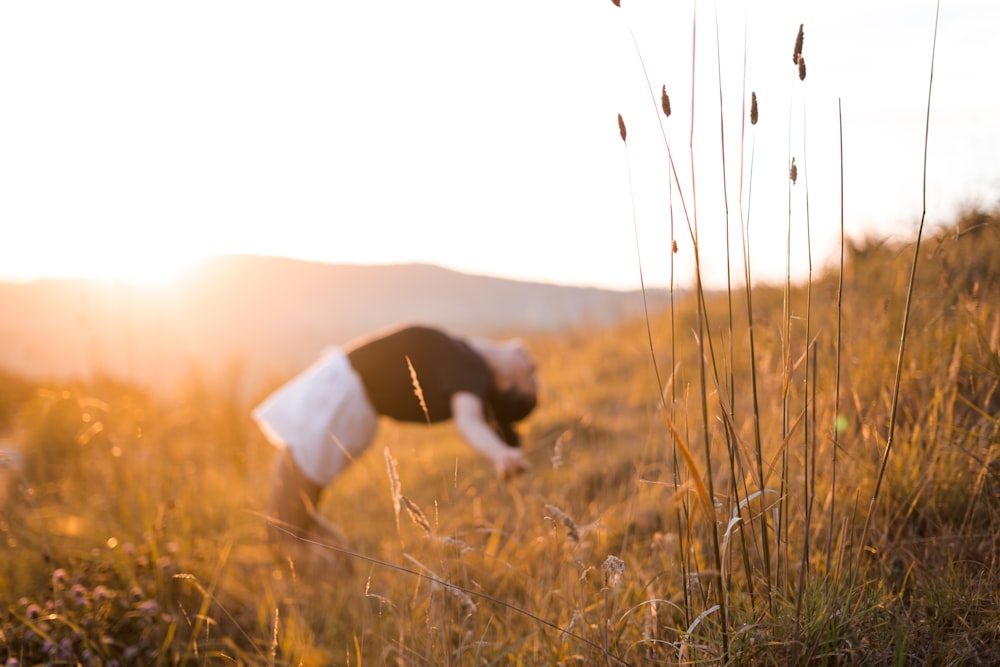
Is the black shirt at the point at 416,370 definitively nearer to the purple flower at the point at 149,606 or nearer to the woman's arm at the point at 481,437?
the woman's arm at the point at 481,437

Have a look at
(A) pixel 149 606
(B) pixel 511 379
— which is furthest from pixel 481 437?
(A) pixel 149 606

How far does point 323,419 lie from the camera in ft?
11.2

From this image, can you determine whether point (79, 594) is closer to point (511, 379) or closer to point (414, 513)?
point (414, 513)

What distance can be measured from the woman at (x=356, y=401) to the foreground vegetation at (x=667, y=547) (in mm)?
291

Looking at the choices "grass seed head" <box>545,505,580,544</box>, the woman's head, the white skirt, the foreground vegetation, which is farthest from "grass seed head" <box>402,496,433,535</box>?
the woman's head

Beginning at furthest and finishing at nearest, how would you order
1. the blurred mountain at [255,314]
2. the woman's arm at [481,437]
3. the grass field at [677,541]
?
the blurred mountain at [255,314]
the woman's arm at [481,437]
the grass field at [677,541]

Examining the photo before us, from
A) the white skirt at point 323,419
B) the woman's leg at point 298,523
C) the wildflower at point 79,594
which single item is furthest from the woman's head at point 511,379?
the wildflower at point 79,594

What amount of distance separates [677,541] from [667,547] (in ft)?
0.43

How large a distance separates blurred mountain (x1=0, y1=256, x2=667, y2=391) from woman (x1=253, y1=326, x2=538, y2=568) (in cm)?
88

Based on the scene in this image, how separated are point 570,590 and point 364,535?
192cm

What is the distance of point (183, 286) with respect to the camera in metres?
26.7

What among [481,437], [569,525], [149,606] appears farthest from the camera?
[481,437]

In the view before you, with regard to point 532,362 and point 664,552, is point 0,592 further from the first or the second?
point 532,362

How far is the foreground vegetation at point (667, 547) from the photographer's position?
130cm
